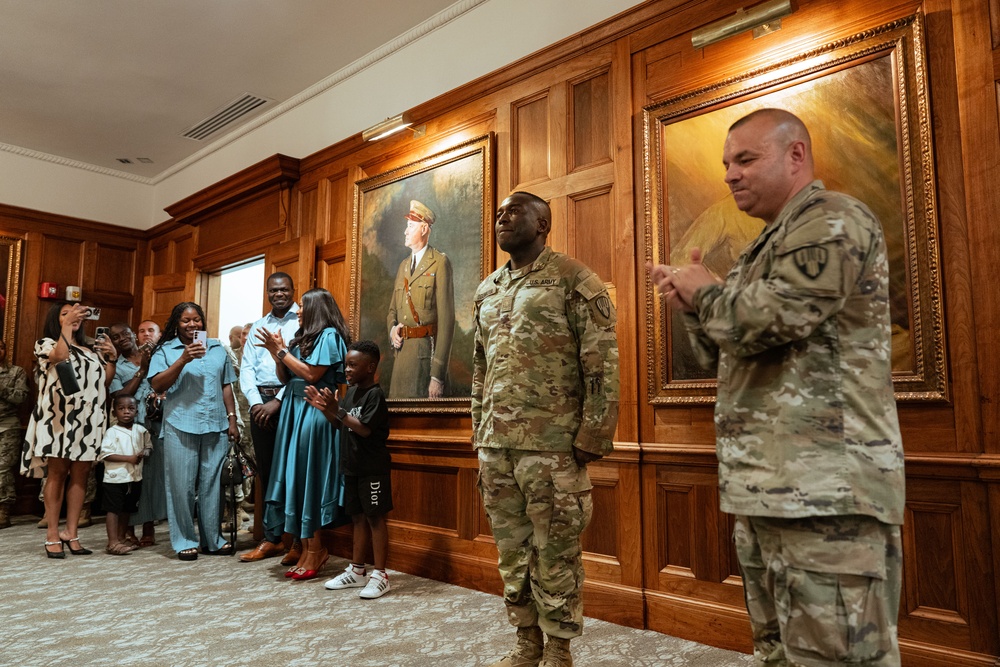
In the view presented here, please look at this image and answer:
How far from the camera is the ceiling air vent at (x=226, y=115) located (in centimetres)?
553

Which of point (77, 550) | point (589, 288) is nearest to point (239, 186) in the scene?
point (77, 550)

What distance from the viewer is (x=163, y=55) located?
4887 millimetres

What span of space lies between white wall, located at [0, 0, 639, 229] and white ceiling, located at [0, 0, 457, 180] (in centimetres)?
18

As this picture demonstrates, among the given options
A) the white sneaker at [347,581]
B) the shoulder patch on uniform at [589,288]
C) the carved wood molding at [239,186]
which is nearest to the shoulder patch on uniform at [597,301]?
the shoulder patch on uniform at [589,288]

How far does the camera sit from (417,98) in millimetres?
4406

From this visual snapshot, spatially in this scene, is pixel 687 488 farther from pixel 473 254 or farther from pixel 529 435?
pixel 473 254

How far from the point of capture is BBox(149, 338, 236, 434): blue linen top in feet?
14.2

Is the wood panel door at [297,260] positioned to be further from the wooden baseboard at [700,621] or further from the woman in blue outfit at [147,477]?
the wooden baseboard at [700,621]

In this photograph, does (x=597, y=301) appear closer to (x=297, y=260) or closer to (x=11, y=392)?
(x=297, y=260)

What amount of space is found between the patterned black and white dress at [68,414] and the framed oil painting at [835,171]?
353 cm

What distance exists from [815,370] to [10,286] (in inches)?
286

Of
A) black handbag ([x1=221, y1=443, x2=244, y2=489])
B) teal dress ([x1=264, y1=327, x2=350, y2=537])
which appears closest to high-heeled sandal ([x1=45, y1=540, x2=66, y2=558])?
black handbag ([x1=221, y1=443, x2=244, y2=489])

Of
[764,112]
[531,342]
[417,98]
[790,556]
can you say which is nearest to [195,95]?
[417,98]

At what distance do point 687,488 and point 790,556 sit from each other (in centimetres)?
160
